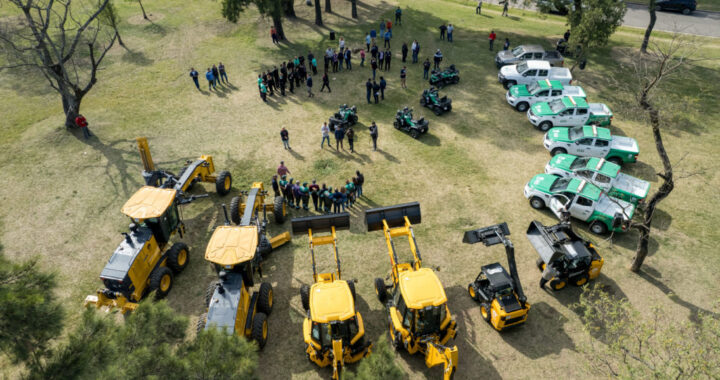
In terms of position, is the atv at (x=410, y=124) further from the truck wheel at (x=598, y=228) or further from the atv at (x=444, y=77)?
the truck wheel at (x=598, y=228)

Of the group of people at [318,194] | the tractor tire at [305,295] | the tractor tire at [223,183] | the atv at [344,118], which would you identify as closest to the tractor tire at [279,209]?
the group of people at [318,194]

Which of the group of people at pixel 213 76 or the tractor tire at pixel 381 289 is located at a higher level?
the group of people at pixel 213 76

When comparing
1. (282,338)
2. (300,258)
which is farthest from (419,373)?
(300,258)

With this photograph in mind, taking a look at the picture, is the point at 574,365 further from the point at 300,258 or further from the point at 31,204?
the point at 31,204

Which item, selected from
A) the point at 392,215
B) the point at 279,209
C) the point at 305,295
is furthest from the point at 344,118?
the point at 305,295

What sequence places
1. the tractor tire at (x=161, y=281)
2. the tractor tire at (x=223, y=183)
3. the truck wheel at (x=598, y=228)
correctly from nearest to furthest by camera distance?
the tractor tire at (x=161, y=281) → the truck wheel at (x=598, y=228) → the tractor tire at (x=223, y=183)
